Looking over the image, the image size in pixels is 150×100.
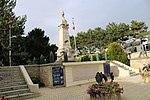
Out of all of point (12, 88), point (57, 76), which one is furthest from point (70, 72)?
point (12, 88)

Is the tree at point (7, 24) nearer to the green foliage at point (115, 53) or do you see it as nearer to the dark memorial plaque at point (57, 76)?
the dark memorial plaque at point (57, 76)

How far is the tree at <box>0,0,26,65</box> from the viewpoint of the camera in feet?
66.8

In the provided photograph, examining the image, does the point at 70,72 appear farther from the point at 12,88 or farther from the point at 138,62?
the point at 138,62

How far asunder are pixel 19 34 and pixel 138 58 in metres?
15.7

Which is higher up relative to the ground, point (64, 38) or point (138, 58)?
point (64, 38)

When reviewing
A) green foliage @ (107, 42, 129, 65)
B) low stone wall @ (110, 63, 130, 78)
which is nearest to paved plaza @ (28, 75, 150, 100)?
low stone wall @ (110, 63, 130, 78)

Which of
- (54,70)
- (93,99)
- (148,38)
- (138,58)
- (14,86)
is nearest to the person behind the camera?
(93,99)

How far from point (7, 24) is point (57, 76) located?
10.5m

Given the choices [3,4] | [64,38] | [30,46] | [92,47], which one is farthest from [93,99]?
[92,47]

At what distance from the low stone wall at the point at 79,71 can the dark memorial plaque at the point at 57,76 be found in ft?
1.11

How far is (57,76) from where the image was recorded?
13367 millimetres

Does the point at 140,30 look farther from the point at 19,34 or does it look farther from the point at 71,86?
the point at 71,86

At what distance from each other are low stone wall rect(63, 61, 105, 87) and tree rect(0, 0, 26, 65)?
8293 millimetres

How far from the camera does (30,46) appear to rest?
22578mm
